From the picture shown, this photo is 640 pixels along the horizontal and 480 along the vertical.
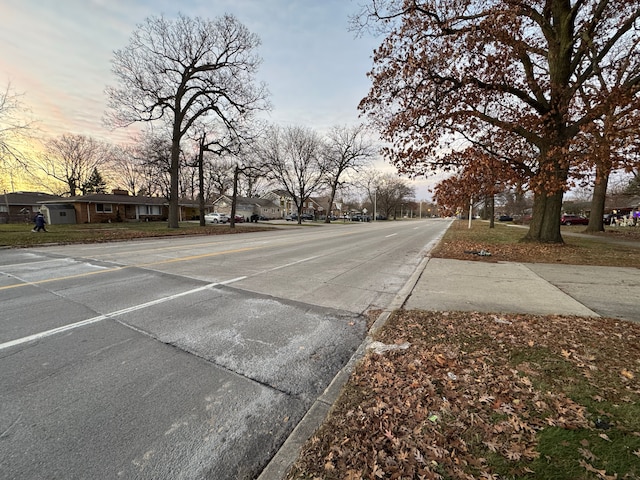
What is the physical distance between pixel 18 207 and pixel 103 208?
1501 cm

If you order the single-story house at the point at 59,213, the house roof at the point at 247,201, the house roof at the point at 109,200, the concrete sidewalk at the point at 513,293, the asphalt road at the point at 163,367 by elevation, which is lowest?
the asphalt road at the point at 163,367

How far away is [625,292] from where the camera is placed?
19.0 ft

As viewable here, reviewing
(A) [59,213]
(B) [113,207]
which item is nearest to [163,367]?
(A) [59,213]

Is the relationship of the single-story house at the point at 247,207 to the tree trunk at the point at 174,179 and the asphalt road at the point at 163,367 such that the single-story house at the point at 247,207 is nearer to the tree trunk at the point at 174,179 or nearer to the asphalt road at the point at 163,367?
the tree trunk at the point at 174,179

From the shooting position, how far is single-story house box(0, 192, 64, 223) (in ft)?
115

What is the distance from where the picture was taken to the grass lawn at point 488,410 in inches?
68.2

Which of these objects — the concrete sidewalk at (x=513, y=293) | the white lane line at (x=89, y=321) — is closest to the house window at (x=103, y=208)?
the white lane line at (x=89, y=321)

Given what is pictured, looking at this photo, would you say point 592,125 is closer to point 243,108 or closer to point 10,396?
point 10,396

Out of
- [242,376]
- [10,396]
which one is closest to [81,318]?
[10,396]

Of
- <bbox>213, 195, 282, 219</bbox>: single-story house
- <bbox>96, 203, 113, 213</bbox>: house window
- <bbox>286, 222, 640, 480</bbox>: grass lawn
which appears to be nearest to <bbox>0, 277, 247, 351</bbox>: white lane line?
<bbox>286, 222, 640, 480</bbox>: grass lawn

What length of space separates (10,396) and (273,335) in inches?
97.1

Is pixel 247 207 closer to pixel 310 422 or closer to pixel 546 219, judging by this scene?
pixel 546 219

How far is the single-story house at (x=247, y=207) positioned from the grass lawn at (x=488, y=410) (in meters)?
61.4

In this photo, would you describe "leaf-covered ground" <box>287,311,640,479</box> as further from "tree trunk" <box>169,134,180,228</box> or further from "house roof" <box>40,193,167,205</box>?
"house roof" <box>40,193,167,205</box>
